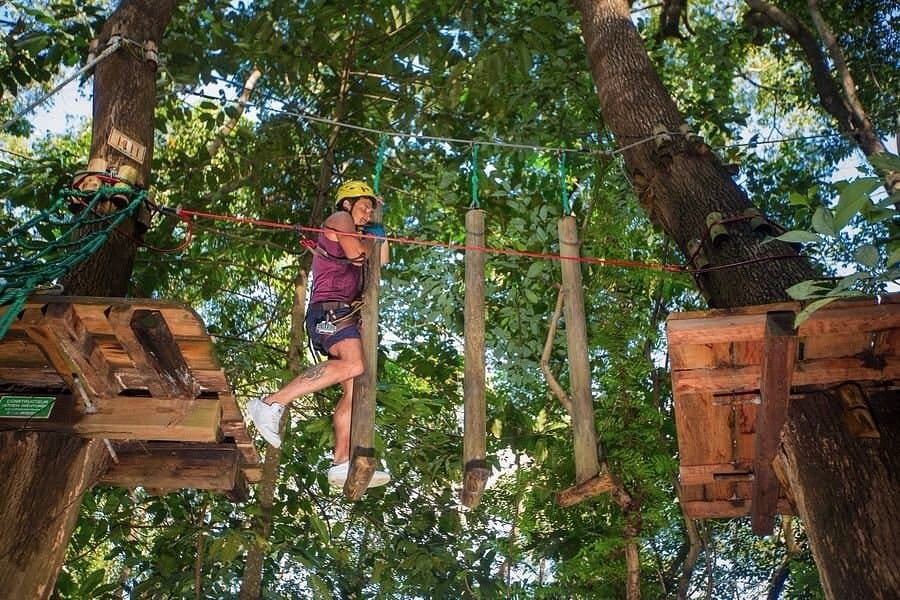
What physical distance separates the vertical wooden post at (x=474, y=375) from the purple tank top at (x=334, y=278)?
29.2 inches

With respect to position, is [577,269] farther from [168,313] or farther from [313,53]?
[313,53]

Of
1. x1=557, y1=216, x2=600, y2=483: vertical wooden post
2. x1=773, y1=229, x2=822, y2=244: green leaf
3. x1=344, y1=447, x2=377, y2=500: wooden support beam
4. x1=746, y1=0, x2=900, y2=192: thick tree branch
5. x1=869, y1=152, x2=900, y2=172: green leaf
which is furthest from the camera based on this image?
x1=746, y1=0, x2=900, y2=192: thick tree branch

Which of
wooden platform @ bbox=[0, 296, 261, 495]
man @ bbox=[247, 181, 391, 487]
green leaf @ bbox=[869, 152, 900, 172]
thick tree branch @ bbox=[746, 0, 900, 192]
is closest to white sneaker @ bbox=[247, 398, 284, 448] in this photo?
man @ bbox=[247, 181, 391, 487]

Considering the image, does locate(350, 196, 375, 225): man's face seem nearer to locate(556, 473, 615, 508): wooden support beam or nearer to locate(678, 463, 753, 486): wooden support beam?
locate(556, 473, 615, 508): wooden support beam

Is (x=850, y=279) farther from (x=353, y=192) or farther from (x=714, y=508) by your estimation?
(x=353, y=192)

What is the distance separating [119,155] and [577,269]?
8.16 ft

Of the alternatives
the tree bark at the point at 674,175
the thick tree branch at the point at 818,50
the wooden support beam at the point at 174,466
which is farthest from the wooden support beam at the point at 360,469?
the thick tree branch at the point at 818,50

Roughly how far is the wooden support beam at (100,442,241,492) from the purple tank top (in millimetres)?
972

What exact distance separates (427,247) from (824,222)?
534 cm

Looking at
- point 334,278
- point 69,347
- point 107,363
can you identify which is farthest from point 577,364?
point 69,347

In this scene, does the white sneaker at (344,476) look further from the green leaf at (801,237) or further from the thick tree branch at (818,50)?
the thick tree branch at (818,50)

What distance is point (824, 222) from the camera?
9.68 ft

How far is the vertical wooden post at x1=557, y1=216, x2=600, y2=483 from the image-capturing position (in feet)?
14.0

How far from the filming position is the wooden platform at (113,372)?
3.60 m
